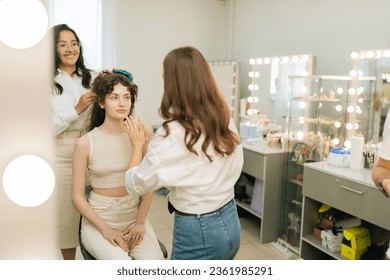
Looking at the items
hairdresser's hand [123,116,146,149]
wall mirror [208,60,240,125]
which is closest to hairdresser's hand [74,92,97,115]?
hairdresser's hand [123,116,146,149]

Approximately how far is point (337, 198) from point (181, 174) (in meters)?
1.18

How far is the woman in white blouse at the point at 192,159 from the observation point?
801 mm

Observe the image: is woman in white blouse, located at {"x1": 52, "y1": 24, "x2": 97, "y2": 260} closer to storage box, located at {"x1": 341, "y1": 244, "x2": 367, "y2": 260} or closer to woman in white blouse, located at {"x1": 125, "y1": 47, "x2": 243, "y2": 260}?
woman in white blouse, located at {"x1": 125, "y1": 47, "x2": 243, "y2": 260}

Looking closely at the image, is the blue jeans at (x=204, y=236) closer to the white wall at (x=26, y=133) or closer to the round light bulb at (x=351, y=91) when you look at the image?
the white wall at (x=26, y=133)

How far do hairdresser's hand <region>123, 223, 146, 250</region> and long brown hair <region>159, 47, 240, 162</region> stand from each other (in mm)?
359

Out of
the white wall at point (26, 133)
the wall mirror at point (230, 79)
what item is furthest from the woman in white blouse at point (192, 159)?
the wall mirror at point (230, 79)

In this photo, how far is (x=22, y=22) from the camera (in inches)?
11.6

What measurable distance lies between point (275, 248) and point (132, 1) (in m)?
1.67

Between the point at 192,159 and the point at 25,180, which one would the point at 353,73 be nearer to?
the point at 192,159

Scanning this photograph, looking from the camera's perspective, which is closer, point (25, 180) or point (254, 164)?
point (25, 180)

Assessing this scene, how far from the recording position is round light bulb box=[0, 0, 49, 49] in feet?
0.94

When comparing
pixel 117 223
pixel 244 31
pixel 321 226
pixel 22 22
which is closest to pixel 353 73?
pixel 321 226

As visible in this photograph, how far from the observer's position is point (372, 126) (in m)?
1.86
